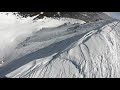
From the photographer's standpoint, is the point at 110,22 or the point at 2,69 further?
the point at 110,22

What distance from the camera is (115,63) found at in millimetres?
2164

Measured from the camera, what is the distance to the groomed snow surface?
2.11 m

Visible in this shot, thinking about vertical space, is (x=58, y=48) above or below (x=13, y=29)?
below

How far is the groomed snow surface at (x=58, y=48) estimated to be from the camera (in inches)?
83.0

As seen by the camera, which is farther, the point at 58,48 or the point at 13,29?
the point at 13,29

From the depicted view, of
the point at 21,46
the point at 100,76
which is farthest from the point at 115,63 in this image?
the point at 21,46

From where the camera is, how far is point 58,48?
228cm

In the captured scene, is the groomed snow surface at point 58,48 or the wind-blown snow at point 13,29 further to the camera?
the wind-blown snow at point 13,29

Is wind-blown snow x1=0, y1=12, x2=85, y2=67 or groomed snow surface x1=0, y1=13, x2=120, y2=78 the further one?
wind-blown snow x1=0, y1=12, x2=85, y2=67
